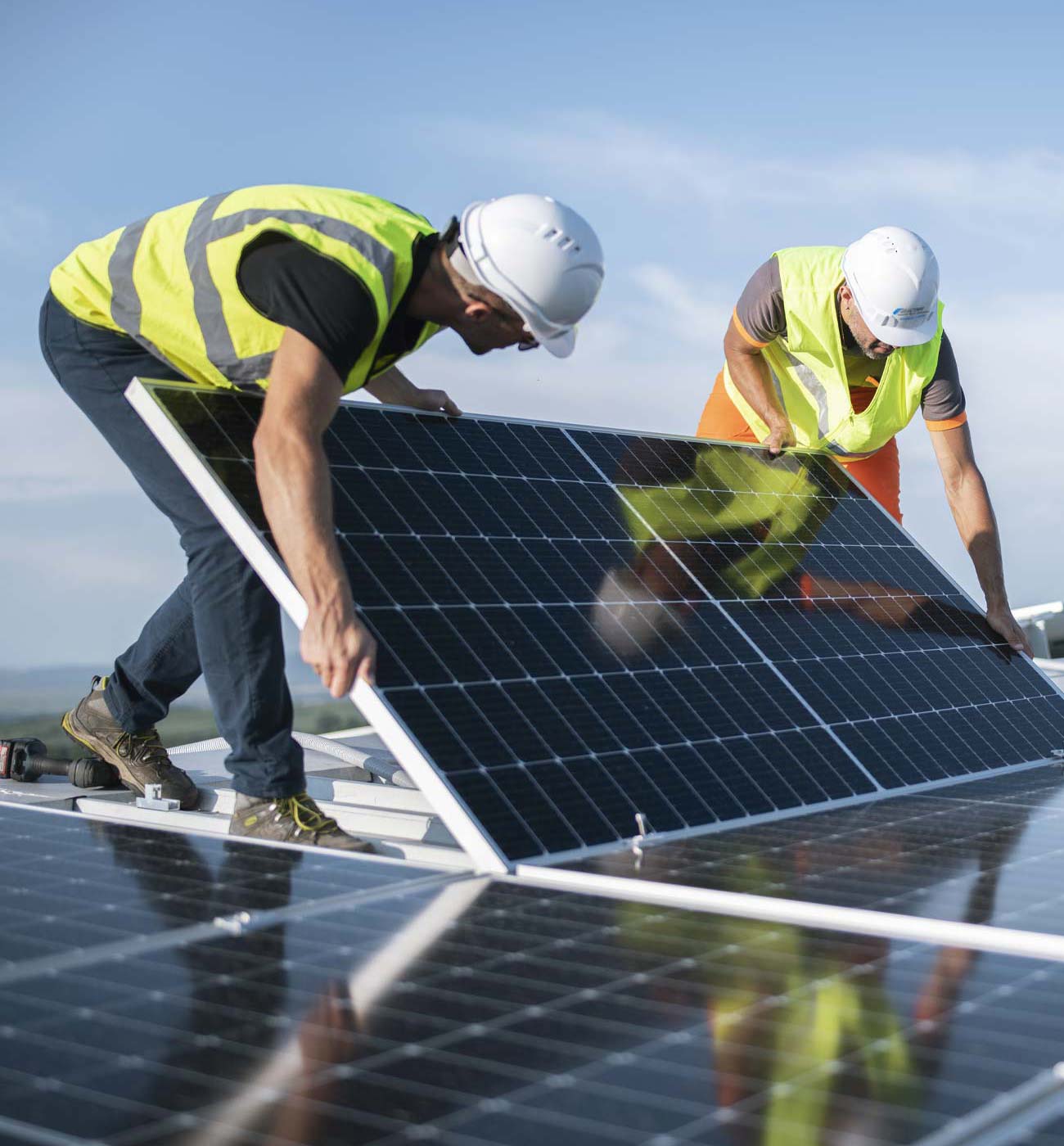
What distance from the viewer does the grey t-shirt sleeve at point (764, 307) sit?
287 inches

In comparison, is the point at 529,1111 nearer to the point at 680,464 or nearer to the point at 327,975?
the point at 327,975

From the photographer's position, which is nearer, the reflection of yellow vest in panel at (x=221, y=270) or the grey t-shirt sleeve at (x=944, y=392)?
the reflection of yellow vest in panel at (x=221, y=270)

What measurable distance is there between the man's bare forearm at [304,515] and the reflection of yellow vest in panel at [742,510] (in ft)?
6.46

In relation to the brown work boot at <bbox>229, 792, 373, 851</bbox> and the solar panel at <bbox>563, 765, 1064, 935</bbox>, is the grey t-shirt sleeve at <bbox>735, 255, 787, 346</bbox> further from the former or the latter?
the brown work boot at <bbox>229, 792, 373, 851</bbox>

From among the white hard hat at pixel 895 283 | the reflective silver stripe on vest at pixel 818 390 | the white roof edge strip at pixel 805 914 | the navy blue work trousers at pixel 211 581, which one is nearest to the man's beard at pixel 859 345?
the white hard hat at pixel 895 283

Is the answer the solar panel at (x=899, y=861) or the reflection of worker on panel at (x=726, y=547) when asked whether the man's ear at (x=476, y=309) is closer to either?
the reflection of worker on panel at (x=726, y=547)

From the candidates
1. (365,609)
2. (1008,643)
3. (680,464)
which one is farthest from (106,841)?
(1008,643)

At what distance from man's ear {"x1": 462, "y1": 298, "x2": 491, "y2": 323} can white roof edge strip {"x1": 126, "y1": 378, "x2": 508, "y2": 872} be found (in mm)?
911

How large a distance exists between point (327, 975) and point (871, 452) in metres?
5.47

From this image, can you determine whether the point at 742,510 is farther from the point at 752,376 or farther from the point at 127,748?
the point at 127,748

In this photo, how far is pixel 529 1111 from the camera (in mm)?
2223

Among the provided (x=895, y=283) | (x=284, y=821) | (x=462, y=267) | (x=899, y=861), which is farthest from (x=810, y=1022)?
(x=895, y=283)

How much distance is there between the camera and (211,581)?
15.4 ft

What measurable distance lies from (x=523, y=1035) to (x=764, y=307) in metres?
5.30
